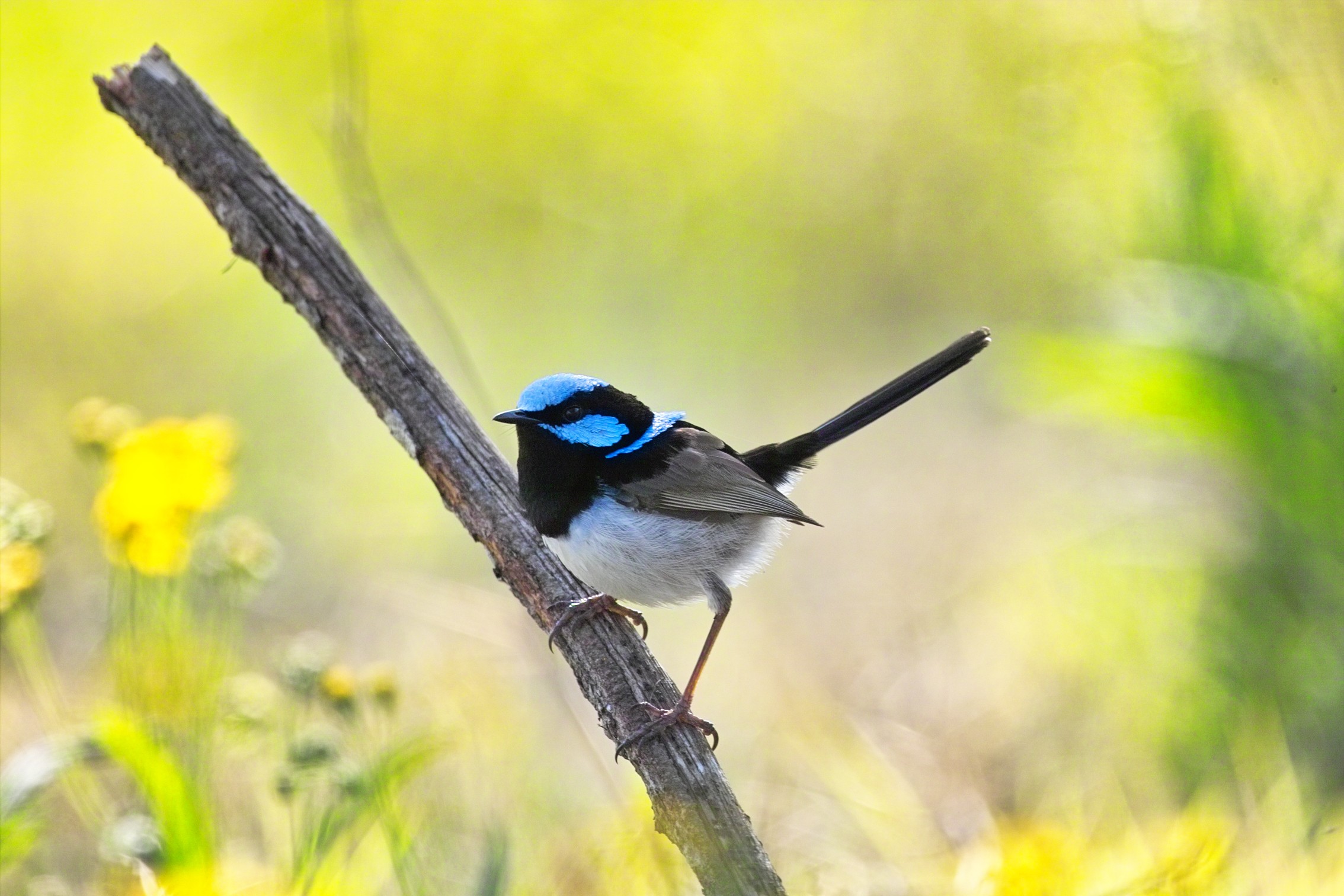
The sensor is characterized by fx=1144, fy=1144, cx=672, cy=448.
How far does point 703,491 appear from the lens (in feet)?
10.7

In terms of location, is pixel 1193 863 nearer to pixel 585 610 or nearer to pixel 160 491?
pixel 585 610

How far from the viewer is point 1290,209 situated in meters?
4.24

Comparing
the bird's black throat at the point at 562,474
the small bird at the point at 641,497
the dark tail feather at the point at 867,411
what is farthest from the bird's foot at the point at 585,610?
the dark tail feather at the point at 867,411

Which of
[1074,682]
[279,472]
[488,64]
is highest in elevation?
[488,64]

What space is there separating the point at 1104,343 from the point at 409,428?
2.66 meters

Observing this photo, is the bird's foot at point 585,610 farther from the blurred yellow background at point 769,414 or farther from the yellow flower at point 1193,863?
the yellow flower at point 1193,863

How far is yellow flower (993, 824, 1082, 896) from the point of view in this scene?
284 cm

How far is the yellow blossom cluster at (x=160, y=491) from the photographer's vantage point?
9.57 ft

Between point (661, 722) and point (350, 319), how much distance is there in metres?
1.39

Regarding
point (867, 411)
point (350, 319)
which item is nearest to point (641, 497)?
point (867, 411)

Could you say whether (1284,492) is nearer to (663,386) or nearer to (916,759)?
(916,759)

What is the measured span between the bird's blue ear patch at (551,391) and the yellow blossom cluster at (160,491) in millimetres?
840

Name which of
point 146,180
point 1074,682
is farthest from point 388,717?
point 146,180

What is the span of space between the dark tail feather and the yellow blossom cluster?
5.31 ft
